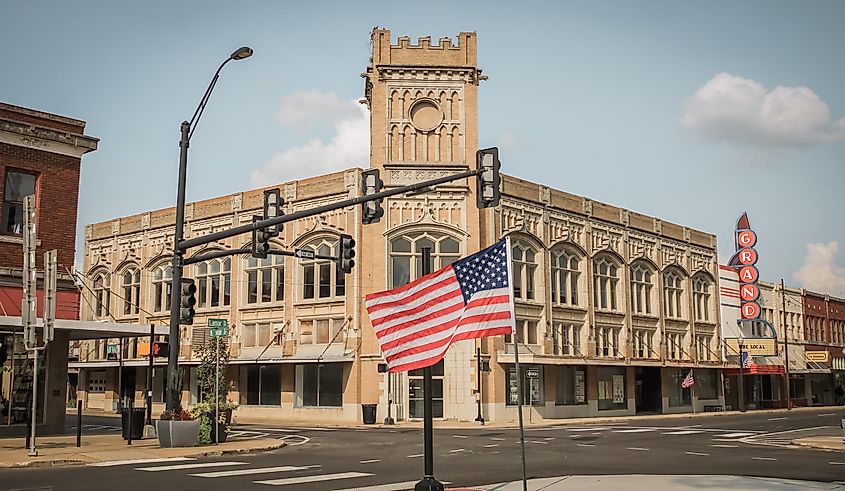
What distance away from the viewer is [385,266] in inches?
1740

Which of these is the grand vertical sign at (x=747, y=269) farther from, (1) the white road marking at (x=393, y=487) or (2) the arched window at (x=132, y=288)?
(1) the white road marking at (x=393, y=487)

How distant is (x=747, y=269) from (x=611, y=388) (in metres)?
19.3

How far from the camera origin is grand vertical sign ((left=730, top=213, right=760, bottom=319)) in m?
64.9

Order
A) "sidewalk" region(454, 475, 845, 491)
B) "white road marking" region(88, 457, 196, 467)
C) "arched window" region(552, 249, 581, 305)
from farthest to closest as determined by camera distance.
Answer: "arched window" region(552, 249, 581, 305)
"white road marking" region(88, 457, 196, 467)
"sidewalk" region(454, 475, 845, 491)

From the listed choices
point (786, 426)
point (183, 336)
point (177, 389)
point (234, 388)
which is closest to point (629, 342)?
point (786, 426)

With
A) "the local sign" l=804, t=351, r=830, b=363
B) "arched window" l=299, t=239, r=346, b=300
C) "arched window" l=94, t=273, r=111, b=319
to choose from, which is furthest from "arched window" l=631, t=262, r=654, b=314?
"arched window" l=94, t=273, r=111, b=319

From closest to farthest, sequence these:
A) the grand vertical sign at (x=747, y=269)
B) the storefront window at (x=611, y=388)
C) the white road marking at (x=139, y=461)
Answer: the white road marking at (x=139, y=461)
the storefront window at (x=611, y=388)
the grand vertical sign at (x=747, y=269)

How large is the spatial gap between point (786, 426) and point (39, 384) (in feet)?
98.7

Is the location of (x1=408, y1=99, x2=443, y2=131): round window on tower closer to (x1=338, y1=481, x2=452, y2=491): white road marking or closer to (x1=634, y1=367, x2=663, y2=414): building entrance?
(x1=634, y1=367, x2=663, y2=414): building entrance

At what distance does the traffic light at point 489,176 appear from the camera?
1812 cm

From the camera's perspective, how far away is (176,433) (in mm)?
22953

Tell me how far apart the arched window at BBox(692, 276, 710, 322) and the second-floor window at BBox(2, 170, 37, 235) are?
47.9 meters

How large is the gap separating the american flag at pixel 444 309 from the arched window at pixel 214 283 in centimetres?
3930

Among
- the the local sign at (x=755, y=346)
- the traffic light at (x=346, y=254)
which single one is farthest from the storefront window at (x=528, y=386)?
the the local sign at (x=755, y=346)
